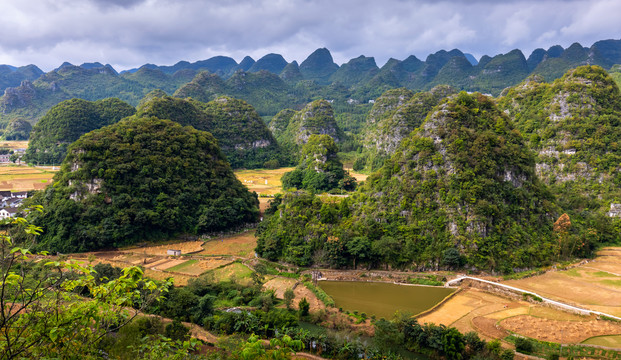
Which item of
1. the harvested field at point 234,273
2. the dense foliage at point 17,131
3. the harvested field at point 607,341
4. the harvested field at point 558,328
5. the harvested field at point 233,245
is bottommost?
the harvested field at point 607,341

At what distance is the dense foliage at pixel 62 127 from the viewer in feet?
274

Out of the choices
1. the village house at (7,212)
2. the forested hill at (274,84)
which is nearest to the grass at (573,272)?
the village house at (7,212)

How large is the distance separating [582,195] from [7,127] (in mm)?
159765

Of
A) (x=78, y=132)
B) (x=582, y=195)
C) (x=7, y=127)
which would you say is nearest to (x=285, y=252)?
(x=582, y=195)

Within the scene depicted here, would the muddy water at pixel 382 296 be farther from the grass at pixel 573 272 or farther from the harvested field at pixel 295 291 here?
the grass at pixel 573 272

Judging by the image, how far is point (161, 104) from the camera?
86500 mm

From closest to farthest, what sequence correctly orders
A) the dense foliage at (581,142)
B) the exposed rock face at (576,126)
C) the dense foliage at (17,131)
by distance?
the dense foliage at (581,142), the exposed rock face at (576,126), the dense foliage at (17,131)

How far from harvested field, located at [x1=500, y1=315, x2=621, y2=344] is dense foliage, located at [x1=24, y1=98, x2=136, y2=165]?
305 feet

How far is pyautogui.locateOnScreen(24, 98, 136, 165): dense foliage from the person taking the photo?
8344cm

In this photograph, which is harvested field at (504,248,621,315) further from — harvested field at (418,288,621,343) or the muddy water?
the muddy water

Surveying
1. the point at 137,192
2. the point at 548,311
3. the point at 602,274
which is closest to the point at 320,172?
the point at 137,192

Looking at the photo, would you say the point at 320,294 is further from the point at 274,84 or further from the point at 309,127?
the point at 274,84

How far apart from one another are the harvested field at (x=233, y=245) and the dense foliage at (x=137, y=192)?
218cm

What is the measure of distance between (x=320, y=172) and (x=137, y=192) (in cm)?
3563
